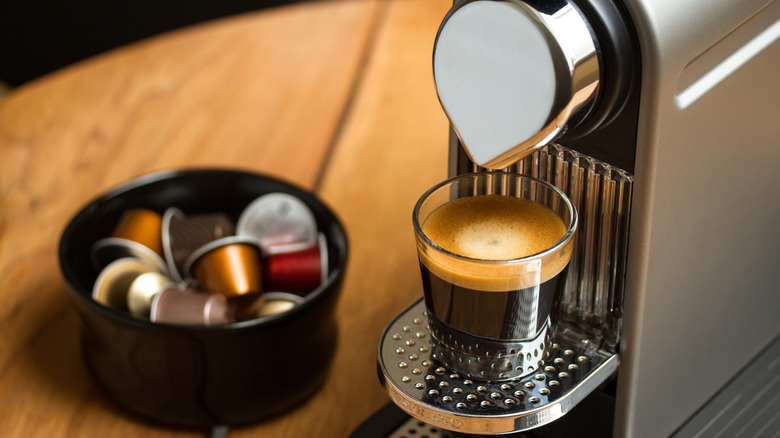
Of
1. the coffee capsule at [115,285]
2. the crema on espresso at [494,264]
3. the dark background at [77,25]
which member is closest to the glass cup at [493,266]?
the crema on espresso at [494,264]

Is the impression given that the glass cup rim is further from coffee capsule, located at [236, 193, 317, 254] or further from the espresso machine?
coffee capsule, located at [236, 193, 317, 254]

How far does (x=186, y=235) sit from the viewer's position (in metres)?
0.67

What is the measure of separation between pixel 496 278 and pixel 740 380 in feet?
0.75

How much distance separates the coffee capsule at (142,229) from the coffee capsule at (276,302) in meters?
0.11

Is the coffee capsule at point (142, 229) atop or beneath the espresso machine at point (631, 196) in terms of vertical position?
beneath

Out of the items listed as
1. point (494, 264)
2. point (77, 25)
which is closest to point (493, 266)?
point (494, 264)

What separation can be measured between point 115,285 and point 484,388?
30cm

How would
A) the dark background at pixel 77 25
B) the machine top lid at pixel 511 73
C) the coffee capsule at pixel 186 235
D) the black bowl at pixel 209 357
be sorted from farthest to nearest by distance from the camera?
the dark background at pixel 77 25, the coffee capsule at pixel 186 235, the black bowl at pixel 209 357, the machine top lid at pixel 511 73

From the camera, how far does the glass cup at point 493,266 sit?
1.31 feet

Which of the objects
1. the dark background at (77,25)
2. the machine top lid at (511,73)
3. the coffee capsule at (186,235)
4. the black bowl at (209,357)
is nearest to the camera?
the machine top lid at (511,73)

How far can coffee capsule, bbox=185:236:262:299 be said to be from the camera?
0.62 metres

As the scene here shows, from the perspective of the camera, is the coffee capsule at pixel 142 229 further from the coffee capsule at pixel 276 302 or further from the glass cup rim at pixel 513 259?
the glass cup rim at pixel 513 259

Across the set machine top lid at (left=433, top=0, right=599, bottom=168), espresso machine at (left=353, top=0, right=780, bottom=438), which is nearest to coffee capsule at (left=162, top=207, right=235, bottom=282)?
espresso machine at (left=353, top=0, right=780, bottom=438)

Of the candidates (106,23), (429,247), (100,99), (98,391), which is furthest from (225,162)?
(106,23)
